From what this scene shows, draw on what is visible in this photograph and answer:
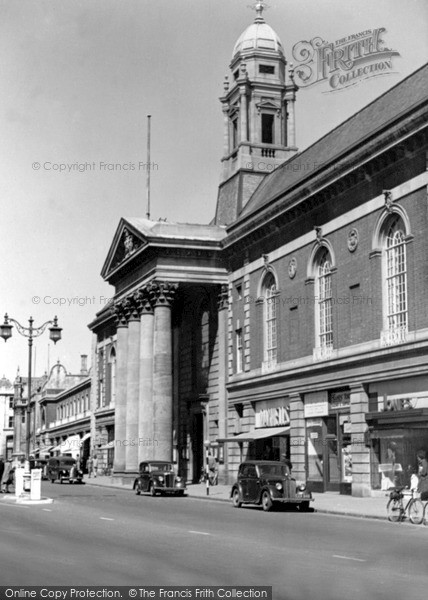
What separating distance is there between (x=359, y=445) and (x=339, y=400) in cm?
289

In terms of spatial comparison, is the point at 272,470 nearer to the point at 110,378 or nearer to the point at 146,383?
the point at 146,383

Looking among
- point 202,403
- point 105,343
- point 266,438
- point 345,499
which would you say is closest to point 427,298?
point 345,499

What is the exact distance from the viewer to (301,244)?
45656 millimetres

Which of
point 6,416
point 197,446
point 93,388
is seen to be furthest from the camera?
point 6,416

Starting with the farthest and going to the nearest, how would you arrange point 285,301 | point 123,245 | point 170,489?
1. point 123,245
2. point 285,301
3. point 170,489

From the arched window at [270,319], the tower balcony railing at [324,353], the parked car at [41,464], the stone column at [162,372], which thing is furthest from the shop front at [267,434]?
the parked car at [41,464]

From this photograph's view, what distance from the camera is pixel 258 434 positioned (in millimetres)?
49406

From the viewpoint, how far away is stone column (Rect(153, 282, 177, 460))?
2142 inches

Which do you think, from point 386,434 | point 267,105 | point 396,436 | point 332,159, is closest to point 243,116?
point 267,105

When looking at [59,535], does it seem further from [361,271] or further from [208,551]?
[361,271]

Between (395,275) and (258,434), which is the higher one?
(395,275)

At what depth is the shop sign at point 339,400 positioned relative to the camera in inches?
1608

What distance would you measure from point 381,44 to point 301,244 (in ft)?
34.6

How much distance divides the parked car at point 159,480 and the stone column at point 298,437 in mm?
5351
